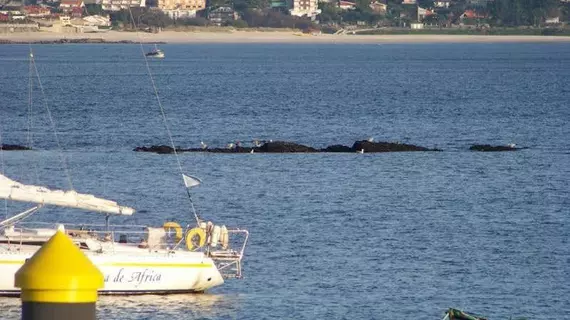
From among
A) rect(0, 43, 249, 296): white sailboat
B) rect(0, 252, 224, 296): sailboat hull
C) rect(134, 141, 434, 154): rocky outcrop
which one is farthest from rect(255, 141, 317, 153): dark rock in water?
rect(0, 252, 224, 296): sailboat hull

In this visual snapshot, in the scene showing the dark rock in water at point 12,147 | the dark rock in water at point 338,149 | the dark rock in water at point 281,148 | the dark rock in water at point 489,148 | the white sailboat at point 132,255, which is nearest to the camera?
the white sailboat at point 132,255

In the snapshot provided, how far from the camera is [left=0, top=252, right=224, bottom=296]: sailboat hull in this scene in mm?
28634

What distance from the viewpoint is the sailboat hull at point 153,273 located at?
28.6 meters

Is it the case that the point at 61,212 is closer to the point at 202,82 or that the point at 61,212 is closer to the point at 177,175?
the point at 177,175

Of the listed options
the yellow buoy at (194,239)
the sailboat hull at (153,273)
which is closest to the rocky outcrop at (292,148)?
the yellow buoy at (194,239)

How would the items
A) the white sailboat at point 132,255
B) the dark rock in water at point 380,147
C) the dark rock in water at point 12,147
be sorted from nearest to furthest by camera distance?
the white sailboat at point 132,255 → the dark rock in water at point 12,147 → the dark rock in water at point 380,147

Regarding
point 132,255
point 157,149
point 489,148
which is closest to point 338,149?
point 489,148

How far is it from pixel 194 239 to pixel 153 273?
2.18 meters

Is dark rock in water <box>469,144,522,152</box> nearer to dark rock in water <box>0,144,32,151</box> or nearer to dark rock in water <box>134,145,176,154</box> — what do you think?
dark rock in water <box>134,145,176,154</box>

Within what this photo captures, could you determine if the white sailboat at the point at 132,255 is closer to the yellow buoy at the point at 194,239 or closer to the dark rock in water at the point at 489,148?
the yellow buoy at the point at 194,239

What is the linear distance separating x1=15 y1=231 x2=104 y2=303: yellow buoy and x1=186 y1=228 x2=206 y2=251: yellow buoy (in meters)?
25.8

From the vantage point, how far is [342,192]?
5478 cm

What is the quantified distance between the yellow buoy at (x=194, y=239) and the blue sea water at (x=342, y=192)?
1195mm

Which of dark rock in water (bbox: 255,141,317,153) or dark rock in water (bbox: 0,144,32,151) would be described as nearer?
dark rock in water (bbox: 0,144,32,151)
